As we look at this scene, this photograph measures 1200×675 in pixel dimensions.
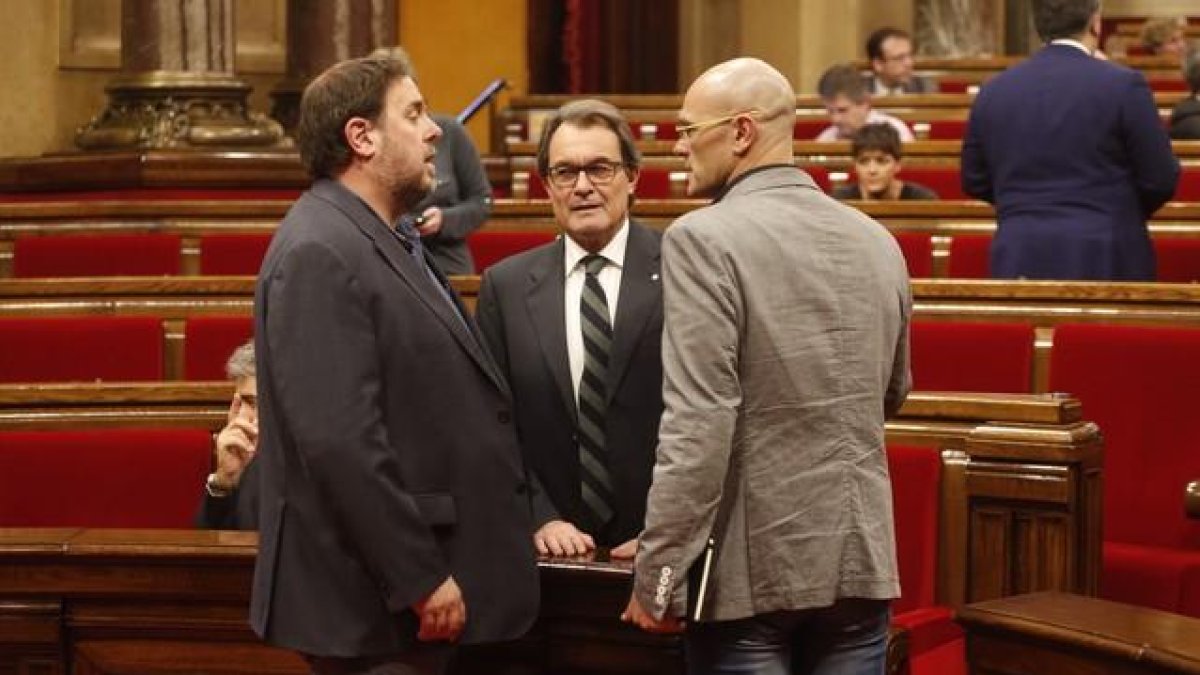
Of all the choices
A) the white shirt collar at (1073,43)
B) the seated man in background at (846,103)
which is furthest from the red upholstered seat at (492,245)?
the seated man in background at (846,103)

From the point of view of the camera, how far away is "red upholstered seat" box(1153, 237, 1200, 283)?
5602mm

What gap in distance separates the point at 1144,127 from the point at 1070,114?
6.6 inches

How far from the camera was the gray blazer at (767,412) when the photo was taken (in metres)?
2.47

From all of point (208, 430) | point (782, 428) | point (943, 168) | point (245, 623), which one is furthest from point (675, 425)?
point (943, 168)

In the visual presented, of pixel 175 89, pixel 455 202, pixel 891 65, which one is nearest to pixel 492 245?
pixel 455 202

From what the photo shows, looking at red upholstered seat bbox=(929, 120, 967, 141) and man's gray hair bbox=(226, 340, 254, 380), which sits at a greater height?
red upholstered seat bbox=(929, 120, 967, 141)

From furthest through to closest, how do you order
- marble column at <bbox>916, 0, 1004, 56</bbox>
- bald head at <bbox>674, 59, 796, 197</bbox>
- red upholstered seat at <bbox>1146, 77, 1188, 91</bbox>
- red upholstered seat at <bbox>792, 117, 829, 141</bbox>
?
marble column at <bbox>916, 0, 1004, 56</bbox>
red upholstered seat at <bbox>1146, 77, 1188, 91</bbox>
red upholstered seat at <bbox>792, 117, 829, 141</bbox>
bald head at <bbox>674, 59, 796, 197</bbox>

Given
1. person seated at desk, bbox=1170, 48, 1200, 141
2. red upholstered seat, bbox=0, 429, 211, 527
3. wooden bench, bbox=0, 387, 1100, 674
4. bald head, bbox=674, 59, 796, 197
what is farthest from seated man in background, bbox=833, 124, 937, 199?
bald head, bbox=674, 59, 796, 197

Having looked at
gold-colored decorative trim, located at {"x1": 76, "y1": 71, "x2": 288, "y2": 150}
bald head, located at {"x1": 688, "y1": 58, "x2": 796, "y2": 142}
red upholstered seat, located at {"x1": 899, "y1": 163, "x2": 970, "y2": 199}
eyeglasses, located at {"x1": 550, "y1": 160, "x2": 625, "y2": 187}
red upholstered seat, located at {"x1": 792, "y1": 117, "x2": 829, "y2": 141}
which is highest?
bald head, located at {"x1": 688, "y1": 58, "x2": 796, "y2": 142}

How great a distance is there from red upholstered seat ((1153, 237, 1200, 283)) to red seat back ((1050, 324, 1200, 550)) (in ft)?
4.90

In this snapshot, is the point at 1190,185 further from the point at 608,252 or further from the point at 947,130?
the point at 608,252

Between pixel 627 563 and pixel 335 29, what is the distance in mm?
5554

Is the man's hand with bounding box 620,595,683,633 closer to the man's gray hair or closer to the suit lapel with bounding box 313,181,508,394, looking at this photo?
the suit lapel with bounding box 313,181,508,394

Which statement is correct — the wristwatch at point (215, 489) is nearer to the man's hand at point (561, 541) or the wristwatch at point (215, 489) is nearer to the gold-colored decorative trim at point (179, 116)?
the man's hand at point (561, 541)
